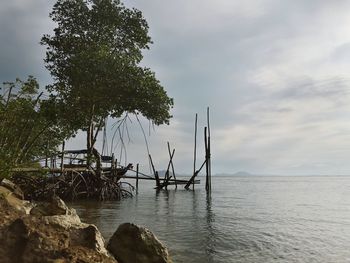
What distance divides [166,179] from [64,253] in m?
41.0

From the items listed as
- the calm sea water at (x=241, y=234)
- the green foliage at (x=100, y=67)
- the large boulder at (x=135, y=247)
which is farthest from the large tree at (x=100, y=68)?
the large boulder at (x=135, y=247)

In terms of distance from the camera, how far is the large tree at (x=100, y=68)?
2673 cm

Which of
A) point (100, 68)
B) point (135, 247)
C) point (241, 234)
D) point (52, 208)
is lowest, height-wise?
point (241, 234)

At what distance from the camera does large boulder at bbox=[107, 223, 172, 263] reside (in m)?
9.04

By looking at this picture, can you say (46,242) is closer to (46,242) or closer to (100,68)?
(46,242)

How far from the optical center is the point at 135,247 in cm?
918

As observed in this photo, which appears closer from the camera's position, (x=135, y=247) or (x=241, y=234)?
(x=135, y=247)

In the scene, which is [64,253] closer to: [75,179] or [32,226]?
[32,226]

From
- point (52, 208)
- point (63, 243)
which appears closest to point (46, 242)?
point (63, 243)

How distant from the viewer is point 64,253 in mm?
6535

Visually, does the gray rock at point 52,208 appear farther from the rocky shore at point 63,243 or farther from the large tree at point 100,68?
the large tree at point 100,68

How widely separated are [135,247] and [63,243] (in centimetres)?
252

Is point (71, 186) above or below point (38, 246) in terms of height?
above

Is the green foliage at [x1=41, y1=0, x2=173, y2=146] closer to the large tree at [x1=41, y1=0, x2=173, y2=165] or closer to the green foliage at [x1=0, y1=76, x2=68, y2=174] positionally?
the large tree at [x1=41, y1=0, x2=173, y2=165]
